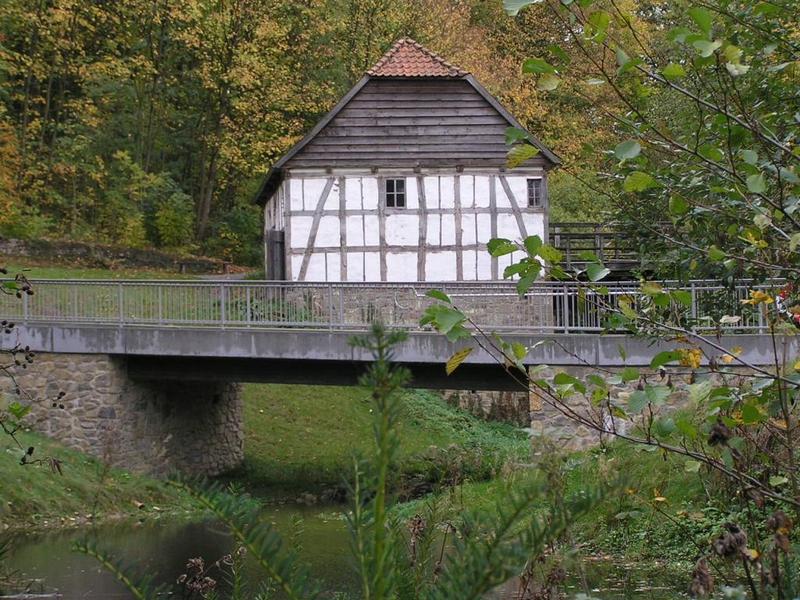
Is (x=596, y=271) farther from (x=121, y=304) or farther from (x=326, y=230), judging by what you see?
(x=326, y=230)

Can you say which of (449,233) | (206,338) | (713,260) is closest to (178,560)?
(206,338)

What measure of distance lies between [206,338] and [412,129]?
9593 mm

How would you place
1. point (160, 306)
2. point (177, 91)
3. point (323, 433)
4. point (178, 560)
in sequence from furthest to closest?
→ point (177, 91)
point (323, 433)
point (160, 306)
point (178, 560)

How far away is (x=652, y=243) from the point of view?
7.47 metres

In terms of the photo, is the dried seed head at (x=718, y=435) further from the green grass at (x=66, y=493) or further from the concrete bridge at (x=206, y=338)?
the concrete bridge at (x=206, y=338)

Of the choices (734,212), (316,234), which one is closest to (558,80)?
(734,212)

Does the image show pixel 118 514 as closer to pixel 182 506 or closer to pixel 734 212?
pixel 182 506

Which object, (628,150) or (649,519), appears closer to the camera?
(628,150)

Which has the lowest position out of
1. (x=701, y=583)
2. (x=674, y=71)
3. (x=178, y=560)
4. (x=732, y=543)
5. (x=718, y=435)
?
(x=178, y=560)

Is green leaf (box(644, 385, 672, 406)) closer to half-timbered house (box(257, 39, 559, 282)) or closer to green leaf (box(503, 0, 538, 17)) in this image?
green leaf (box(503, 0, 538, 17))

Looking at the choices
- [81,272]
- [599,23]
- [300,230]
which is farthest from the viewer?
[81,272]

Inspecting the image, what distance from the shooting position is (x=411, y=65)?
2678cm

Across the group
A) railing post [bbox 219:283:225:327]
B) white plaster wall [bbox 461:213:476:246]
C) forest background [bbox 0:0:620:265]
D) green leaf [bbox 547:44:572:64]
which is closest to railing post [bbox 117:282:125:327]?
railing post [bbox 219:283:225:327]

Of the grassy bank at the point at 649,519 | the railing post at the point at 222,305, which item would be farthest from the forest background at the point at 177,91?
the grassy bank at the point at 649,519
